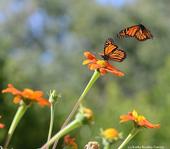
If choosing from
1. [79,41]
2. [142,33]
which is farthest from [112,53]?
[79,41]

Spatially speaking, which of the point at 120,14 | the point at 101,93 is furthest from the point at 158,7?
the point at 101,93

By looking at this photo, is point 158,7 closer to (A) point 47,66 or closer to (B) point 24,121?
(A) point 47,66

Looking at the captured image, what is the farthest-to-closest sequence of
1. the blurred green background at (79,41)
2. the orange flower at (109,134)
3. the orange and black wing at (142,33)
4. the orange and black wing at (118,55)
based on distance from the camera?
the blurred green background at (79,41) → the orange and black wing at (142,33) → the orange and black wing at (118,55) → the orange flower at (109,134)

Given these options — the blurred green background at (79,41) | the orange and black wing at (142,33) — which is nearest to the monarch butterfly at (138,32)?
the orange and black wing at (142,33)

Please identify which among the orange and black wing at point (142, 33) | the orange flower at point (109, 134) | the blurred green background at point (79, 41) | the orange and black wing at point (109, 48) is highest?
the blurred green background at point (79, 41)

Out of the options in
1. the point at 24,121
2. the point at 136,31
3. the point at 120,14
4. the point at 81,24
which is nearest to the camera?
the point at 136,31

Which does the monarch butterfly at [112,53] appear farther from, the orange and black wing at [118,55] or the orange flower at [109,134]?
the orange flower at [109,134]

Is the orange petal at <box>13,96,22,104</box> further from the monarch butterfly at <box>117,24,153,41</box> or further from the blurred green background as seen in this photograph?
the blurred green background

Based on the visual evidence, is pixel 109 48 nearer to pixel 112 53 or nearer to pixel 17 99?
pixel 112 53
